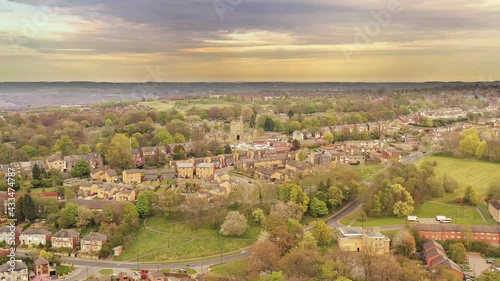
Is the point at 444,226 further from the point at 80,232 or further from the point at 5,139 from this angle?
the point at 5,139

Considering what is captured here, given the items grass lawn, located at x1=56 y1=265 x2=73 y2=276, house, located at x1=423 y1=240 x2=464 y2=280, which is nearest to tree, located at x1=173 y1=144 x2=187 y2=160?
grass lawn, located at x1=56 y1=265 x2=73 y2=276

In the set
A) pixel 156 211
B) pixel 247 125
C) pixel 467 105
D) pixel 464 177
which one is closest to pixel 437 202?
pixel 464 177

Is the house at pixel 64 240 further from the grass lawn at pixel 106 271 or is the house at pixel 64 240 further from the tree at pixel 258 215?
the tree at pixel 258 215

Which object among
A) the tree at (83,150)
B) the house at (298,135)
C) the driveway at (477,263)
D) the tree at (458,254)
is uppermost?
the house at (298,135)

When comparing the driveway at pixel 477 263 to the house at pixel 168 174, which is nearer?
the driveway at pixel 477 263

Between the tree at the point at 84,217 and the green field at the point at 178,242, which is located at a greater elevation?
the tree at the point at 84,217

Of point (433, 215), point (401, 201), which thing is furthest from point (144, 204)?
point (433, 215)

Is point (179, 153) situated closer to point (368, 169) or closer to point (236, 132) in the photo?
point (368, 169)

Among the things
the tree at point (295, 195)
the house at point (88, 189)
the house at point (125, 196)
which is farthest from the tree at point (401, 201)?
the house at point (88, 189)
